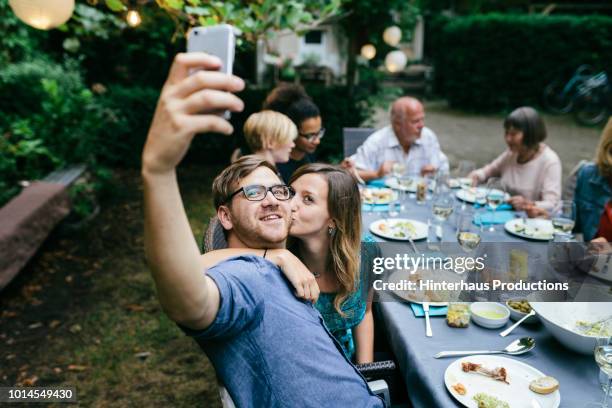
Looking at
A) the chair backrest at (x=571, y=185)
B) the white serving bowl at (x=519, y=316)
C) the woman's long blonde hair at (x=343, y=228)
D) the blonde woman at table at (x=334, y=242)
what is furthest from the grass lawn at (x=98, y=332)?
the chair backrest at (x=571, y=185)

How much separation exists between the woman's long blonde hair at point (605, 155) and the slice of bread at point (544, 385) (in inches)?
76.1

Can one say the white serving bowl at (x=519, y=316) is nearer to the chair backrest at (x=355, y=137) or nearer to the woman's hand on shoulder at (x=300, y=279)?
the woman's hand on shoulder at (x=300, y=279)

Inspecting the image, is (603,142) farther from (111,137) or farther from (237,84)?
(111,137)

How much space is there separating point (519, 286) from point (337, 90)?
5170 millimetres

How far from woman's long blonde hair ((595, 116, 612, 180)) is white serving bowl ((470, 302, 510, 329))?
158 cm

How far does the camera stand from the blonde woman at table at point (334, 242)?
1950 millimetres

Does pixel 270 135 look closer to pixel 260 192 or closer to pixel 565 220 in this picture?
pixel 260 192

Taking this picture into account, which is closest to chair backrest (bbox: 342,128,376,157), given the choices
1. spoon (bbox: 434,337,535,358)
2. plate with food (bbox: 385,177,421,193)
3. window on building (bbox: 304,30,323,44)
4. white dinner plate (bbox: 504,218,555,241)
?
plate with food (bbox: 385,177,421,193)

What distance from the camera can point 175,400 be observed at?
9.18 feet

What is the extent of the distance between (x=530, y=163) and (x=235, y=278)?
10.6ft

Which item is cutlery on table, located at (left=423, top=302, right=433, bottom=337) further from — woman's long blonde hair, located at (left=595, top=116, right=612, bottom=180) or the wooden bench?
the wooden bench

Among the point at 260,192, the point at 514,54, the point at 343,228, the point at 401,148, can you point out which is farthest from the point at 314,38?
→ the point at 260,192

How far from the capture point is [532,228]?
9.22 ft

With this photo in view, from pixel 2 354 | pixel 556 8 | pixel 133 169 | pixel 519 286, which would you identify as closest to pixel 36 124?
pixel 133 169
